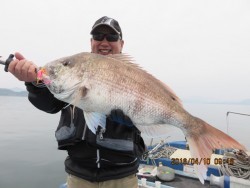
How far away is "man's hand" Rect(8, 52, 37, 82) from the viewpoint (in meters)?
2.59

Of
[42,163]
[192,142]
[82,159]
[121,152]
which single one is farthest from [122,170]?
[42,163]

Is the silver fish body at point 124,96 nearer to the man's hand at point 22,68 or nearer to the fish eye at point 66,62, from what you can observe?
the fish eye at point 66,62

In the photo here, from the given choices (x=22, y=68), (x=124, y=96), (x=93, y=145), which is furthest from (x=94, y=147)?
(x=22, y=68)

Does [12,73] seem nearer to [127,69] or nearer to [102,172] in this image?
[127,69]

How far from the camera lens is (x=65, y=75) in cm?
288

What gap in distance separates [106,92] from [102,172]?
108 centimetres

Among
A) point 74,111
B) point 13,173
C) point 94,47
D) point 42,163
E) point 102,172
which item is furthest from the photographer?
point 42,163

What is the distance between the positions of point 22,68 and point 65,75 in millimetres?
495

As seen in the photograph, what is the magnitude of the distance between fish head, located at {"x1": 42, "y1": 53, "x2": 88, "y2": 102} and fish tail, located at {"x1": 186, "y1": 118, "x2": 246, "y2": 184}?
1460mm

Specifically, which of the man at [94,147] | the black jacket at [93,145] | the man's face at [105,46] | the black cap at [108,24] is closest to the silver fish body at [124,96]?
the man at [94,147]

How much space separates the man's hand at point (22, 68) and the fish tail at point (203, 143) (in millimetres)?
1916

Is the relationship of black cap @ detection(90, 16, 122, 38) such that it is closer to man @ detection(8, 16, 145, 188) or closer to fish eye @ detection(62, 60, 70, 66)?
fish eye @ detection(62, 60, 70, 66)

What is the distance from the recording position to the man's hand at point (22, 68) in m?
2.59

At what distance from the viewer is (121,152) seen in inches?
121
